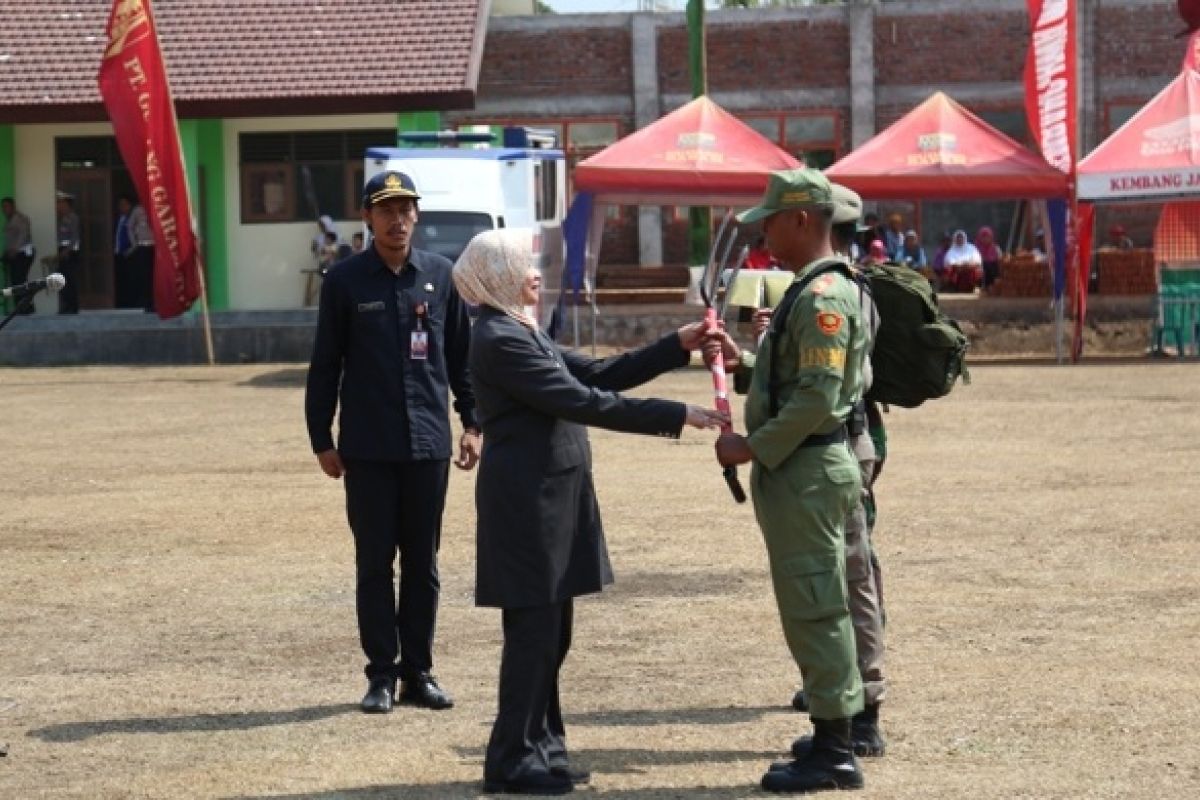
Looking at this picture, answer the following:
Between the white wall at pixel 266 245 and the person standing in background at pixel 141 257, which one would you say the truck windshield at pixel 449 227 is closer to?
the person standing in background at pixel 141 257

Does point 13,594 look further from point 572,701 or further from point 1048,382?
point 1048,382

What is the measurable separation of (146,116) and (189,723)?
72.0 ft

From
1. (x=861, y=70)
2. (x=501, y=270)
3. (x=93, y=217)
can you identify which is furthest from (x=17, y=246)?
(x=501, y=270)

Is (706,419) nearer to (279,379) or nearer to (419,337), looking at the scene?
(419,337)

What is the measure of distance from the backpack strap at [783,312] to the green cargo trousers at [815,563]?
0.64 ft

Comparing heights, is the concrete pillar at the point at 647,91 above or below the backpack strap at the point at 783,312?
above

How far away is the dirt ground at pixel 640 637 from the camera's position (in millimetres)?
7477

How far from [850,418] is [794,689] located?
1.62 m

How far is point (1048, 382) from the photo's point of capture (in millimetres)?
25422

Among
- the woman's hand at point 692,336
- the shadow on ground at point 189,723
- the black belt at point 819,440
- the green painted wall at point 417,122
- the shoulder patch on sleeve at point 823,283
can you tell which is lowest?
the shadow on ground at point 189,723

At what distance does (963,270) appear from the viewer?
36.3m

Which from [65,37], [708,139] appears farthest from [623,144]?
[65,37]

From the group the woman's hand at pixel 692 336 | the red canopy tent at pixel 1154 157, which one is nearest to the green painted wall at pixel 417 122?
the red canopy tent at pixel 1154 157

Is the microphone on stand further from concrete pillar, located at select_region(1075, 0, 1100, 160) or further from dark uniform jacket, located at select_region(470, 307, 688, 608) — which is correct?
concrete pillar, located at select_region(1075, 0, 1100, 160)
